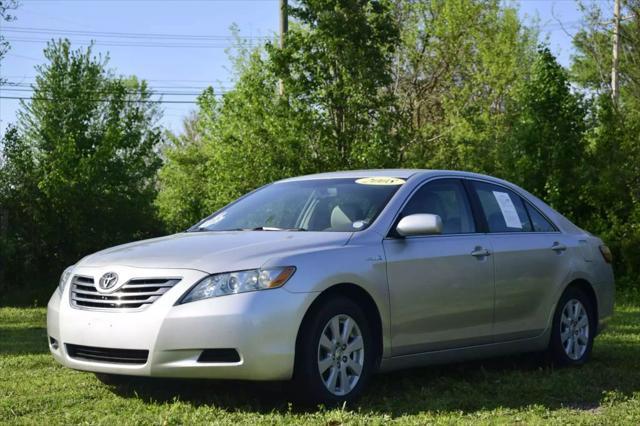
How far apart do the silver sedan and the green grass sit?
229 millimetres

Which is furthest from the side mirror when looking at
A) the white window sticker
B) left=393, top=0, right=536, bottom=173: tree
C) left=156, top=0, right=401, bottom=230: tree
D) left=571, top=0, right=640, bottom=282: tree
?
left=393, top=0, right=536, bottom=173: tree

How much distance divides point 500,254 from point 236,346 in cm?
267

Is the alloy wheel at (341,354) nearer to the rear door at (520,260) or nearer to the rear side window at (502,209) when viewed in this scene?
the rear door at (520,260)

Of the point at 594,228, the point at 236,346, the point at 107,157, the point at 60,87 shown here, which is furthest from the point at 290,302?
the point at 60,87

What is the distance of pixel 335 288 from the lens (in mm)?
6730

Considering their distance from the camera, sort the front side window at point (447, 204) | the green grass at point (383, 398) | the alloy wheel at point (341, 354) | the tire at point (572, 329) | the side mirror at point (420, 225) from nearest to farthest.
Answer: the green grass at point (383, 398)
the alloy wheel at point (341, 354)
the side mirror at point (420, 225)
the front side window at point (447, 204)
the tire at point (572, 329)

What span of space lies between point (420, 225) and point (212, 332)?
1673mm

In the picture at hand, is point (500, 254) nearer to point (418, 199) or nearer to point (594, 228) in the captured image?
point (418, 199)

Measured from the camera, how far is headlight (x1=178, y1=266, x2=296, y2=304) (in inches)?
249

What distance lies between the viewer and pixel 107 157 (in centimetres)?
3002

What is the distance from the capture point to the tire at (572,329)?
8734 millimetres

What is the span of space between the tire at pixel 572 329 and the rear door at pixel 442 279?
1.00 meters

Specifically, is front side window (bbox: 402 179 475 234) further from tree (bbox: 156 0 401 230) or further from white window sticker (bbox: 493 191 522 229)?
tree (bbox: 156 0 401 230)

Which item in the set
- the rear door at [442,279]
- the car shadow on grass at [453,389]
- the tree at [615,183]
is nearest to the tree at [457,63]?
the tree at [615,183]
